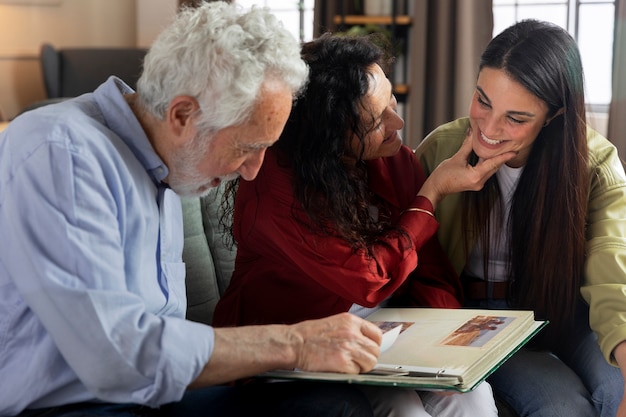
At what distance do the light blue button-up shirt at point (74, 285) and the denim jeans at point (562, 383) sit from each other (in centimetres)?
74

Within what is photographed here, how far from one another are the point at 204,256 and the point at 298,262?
0.40m

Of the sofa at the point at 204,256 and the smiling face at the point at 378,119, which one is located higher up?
the smiling face at the point at 378,119

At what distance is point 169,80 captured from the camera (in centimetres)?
119

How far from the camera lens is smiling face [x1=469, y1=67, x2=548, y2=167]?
1632mm

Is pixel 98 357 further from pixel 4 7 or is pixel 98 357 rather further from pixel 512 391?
pixel 4 7

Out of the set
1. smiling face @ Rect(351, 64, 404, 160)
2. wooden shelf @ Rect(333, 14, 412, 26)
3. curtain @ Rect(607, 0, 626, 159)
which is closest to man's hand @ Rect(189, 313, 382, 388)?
smiling face @ Rect(351, 64, 404, 160)

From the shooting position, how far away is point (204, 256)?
Result: 186 cm

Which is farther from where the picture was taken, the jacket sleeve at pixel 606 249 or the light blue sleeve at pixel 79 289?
the jacket sleeve at pixel 606 249

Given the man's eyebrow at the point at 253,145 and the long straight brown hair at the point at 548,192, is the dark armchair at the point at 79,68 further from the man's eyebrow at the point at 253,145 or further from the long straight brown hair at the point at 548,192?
the man's eyebrow at the point at 253,145

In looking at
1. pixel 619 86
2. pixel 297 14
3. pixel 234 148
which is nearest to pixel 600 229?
pixel 234 148

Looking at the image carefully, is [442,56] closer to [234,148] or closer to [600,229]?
[600,229]

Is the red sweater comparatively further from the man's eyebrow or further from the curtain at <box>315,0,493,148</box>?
the curtain at <box>315,0,493,148</box>

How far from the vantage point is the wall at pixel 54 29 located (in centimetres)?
519

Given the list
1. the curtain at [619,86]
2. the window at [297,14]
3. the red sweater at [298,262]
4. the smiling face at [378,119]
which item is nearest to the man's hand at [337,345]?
the red sweater at [298,262]
